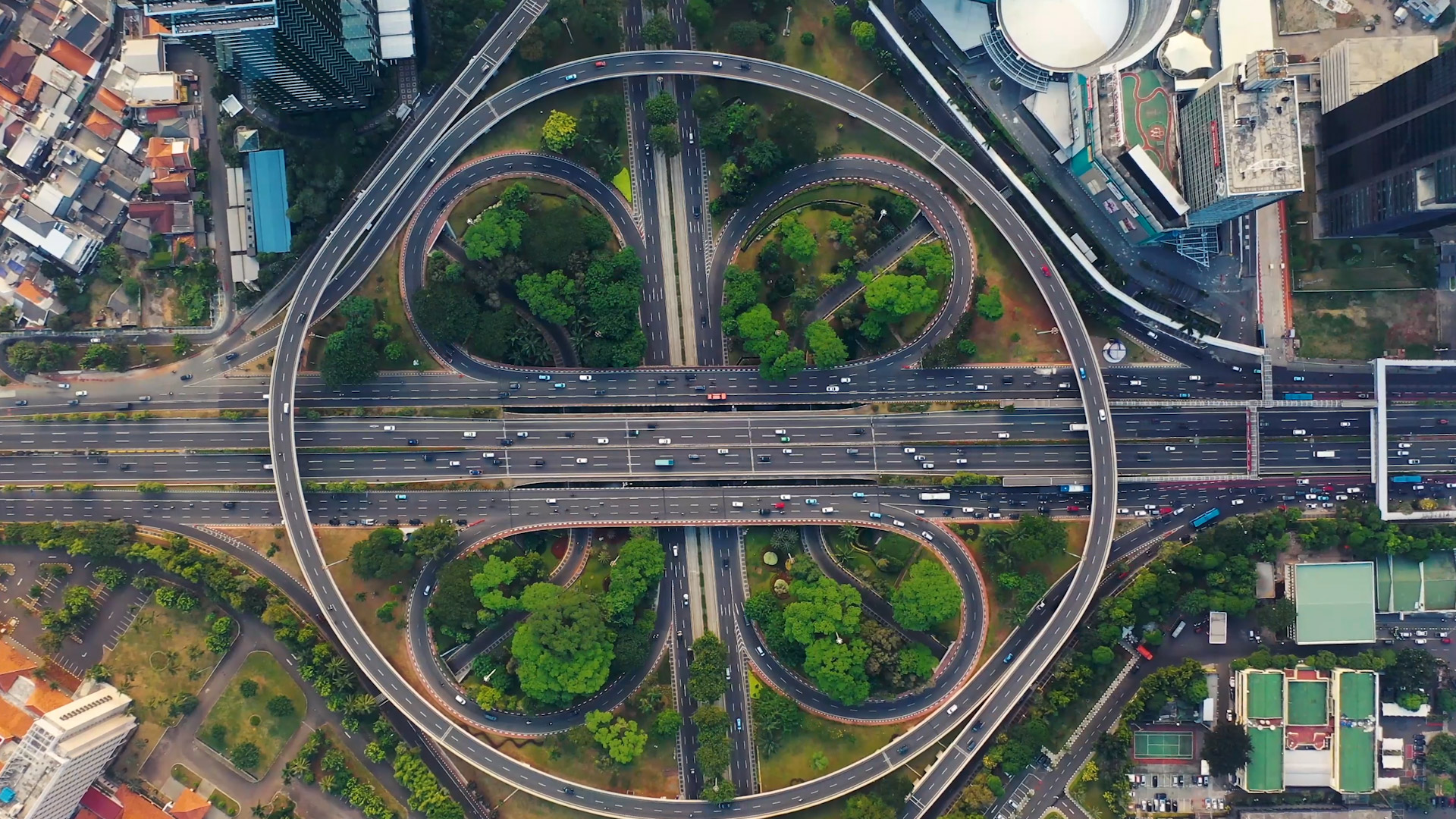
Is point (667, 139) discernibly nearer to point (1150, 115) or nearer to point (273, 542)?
point (1150, 115)

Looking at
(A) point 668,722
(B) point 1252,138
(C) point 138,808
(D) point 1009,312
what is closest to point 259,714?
(C) point 138,808

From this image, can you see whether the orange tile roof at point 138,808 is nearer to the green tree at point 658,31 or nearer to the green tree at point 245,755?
the green tree at point 245,755

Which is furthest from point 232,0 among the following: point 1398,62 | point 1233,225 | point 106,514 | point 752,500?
point 1398,62

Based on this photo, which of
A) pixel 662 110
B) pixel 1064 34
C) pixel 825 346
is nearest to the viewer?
pixel 825 346

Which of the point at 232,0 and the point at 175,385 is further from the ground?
the point at 232,0

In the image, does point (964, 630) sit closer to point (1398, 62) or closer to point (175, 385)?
point (1398, 62)

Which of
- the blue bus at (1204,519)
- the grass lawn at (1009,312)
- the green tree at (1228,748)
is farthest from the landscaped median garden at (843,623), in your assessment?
the green tree at (1228,748)
